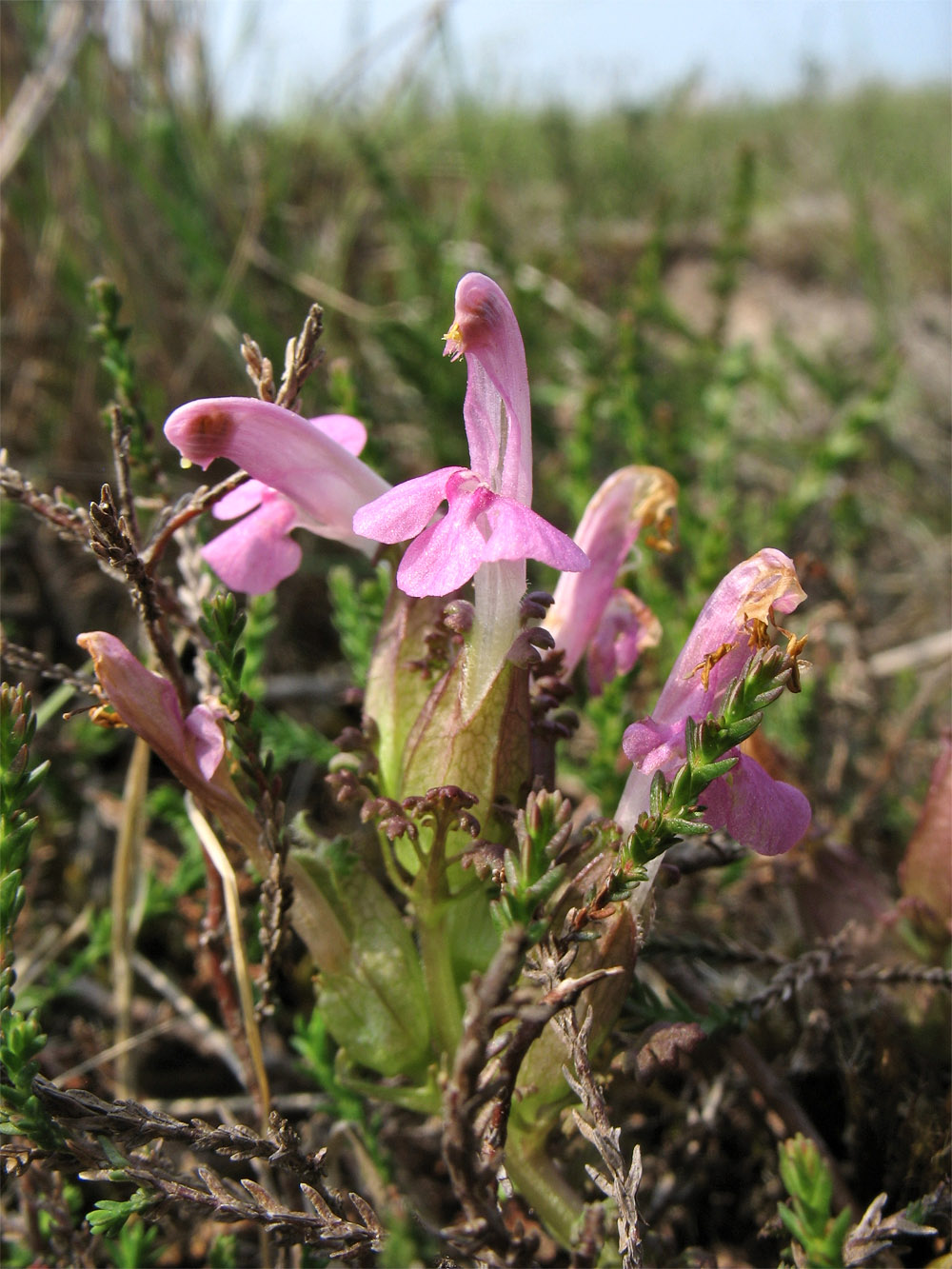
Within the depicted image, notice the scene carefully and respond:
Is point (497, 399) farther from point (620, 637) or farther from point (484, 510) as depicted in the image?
point (620, 637)

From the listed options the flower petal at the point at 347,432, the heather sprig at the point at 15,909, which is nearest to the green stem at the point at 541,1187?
the heather sprig at the point at 15,909

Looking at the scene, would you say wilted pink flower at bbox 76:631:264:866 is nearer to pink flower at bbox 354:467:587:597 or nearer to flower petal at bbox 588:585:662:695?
pink flower at bbox 354:467:587:597

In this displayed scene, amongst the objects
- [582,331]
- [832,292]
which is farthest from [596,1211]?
[832,292]

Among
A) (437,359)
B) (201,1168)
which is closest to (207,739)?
(201,1168)

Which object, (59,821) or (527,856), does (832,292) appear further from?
(527,856)

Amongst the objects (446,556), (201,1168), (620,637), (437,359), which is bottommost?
(201,1168)

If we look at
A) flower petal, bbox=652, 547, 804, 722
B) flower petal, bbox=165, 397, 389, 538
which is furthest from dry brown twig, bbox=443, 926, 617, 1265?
flower petal, bbox=165, 397, 389, 538

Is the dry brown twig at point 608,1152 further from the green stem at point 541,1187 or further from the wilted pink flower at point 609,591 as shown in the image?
the wilted pink flower at point 609,591
